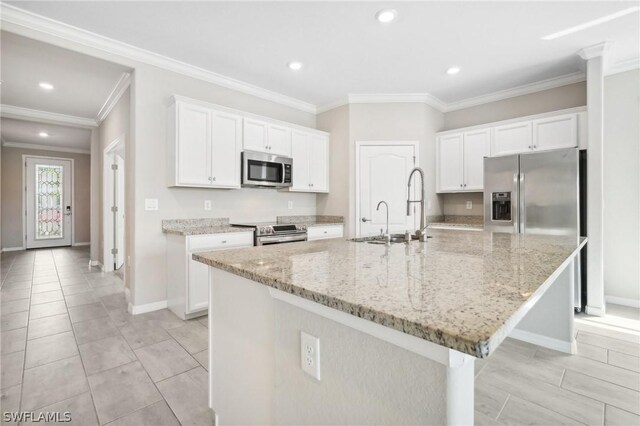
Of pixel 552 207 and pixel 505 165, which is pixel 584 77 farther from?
pixel 552 207

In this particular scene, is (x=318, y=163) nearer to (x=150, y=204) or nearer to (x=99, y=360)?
(x=150, y=204)

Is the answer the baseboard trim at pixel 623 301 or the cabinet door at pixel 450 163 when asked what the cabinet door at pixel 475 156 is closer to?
the cabinet door at pixel 450 163

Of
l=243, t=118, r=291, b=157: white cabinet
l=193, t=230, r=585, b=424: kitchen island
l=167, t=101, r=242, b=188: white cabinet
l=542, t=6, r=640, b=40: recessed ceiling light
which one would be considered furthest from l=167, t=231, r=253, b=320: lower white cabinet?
l=542, t=6, r=640, b=40: recessed ceiling light

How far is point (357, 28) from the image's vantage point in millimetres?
2713

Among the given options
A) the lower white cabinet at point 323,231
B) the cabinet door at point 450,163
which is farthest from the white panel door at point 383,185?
the cabinet door at point 450,163

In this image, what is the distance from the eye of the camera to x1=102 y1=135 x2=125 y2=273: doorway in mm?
4719

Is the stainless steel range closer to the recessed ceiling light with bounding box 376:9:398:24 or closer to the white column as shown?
the recessed ceiling light with bounding box 376:9:398:24

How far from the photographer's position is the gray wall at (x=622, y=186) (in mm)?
3238

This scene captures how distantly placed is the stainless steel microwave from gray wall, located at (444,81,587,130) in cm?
268

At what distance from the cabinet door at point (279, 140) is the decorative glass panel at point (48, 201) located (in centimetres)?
703

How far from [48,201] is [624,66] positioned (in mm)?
11000

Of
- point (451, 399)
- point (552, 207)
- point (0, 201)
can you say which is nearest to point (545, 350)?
point (552, 207)

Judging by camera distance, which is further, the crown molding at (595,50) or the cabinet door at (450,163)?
the cabinet door at (450,163)

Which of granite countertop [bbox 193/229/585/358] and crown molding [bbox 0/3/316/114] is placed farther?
crown molding [bbox 0/3/316/114]
